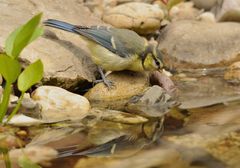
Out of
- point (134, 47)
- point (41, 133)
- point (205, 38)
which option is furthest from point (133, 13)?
point (41, 133)

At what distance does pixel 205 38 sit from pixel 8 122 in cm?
310

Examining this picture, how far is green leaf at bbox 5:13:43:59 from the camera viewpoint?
3169mm

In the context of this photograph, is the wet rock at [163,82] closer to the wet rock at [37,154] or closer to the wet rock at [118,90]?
the wet rock at [118,90]

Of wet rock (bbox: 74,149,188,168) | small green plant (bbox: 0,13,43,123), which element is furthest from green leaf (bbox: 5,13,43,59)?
wet rock (bbox: 74,149,188,168)

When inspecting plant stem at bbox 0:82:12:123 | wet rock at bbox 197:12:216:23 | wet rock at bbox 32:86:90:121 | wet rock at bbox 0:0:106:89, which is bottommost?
wet rock at bbox 197:12:216:23

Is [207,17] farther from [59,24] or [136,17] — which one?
[59,24]

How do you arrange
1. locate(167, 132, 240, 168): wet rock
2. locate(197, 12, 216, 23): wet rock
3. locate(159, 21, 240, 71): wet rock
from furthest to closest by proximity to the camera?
locate(197, 12, 216, 23): wet rock
locate(159, 21, 240, 71): wet rock
locate(167, 132, 240, 168): wet rock

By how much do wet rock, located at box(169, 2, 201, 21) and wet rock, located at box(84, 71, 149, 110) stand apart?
216 centimetres

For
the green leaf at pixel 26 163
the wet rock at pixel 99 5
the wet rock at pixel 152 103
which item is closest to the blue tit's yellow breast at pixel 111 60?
the wet rock at pixel 152 103

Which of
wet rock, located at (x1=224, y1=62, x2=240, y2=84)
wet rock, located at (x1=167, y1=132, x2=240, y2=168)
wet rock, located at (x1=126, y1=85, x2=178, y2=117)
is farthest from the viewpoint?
wet rock, located at (x1=224, y1=62, x2=240, y2=84)

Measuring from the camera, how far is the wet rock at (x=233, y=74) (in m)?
5.46

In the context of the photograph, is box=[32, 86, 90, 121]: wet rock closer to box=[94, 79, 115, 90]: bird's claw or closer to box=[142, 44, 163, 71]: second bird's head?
box=[94, 79, 115, 90]: bird's claw

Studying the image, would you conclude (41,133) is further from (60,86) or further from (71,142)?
(60,86)

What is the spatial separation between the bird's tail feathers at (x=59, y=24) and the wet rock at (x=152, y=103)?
87 centimetres
